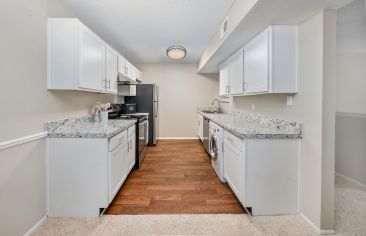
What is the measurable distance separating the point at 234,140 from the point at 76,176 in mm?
1761

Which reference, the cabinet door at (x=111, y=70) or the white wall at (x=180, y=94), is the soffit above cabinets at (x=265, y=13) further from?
the white wall at (x=180, y=94)

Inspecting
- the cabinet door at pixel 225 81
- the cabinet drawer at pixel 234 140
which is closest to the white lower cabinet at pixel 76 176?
the cabinet drawer at pixel 234 140

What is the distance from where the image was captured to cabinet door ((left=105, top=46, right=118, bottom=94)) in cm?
296

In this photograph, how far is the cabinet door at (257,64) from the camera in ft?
7.25

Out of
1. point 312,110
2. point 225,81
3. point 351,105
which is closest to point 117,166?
point 312,110

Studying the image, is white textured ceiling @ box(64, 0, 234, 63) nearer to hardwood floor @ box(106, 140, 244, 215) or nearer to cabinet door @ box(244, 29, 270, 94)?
cabinet door @ box(244, 29, 270, 94)

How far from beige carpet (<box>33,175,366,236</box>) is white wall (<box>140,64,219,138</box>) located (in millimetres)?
4356

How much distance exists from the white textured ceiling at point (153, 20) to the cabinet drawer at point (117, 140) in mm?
1644

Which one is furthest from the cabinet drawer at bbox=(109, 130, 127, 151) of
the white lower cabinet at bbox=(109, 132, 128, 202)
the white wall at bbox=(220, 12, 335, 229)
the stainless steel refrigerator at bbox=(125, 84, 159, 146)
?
the stainless steel refrigerator at bbox=(125, 84, 159, 146)

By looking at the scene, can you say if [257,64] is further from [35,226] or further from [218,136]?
[35,226]

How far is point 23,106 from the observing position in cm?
176

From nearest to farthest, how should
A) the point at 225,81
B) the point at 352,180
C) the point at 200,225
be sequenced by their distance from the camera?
1. the point at 200,225
2. the point at 352,180
3. the point at 225,81

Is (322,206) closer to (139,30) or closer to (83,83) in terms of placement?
(83,83)

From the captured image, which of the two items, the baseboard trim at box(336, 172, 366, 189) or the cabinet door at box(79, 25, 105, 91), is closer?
the cabinet door at box(79, 25, 105, 91)
